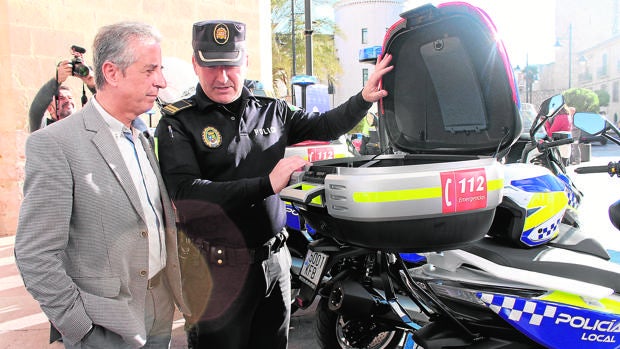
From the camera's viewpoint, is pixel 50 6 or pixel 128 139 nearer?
pixel 128 139

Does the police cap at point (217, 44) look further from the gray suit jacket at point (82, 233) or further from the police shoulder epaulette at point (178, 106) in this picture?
the gray suit jacket at point (82, 233)

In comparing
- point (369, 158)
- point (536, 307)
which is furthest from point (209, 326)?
point (536, 307)

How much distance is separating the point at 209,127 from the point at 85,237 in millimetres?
653

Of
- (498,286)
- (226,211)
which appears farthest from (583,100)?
(226,211)

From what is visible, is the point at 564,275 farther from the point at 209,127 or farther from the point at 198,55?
the point at 198,55

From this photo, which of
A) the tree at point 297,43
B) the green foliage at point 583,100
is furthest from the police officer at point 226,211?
the green foliage at point 583,100

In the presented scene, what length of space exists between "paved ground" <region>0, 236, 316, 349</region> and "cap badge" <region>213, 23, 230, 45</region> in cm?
226

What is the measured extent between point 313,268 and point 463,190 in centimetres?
92

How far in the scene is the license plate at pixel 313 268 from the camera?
210 cm

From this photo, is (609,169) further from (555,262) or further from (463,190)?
(463,190)

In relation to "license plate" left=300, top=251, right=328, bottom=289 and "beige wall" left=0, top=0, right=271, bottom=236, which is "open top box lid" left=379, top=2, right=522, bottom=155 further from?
"beige wall" left=0, top=0, right=271, bottom=236

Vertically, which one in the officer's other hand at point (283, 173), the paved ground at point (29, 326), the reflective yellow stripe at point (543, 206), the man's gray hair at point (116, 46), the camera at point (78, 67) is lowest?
the paved ground at point (29, 326)

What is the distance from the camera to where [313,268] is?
7.02 ft

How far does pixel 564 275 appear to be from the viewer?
1892mm
